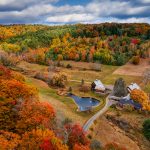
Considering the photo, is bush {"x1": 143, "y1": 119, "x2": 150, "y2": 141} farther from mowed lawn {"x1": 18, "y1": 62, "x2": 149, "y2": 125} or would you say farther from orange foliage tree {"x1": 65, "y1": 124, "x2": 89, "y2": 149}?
orange foliage tree {"x1": 65, "y1": 124, "x2": 89, "y2": 149}

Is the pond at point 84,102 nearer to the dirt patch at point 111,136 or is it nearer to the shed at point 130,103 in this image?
the shed at point 130,103

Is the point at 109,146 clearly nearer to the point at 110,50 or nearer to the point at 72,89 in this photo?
the point at 72,89

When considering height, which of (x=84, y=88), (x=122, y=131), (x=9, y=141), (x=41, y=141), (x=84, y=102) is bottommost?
(x=122, y=131)

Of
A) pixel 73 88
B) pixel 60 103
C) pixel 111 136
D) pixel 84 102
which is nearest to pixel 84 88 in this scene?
pixel 73 88

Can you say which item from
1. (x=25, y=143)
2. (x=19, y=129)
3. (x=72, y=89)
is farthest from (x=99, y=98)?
(x=25, y=143)

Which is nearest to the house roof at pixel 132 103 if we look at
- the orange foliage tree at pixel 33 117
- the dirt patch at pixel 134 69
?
the orange foliage tree at pixel 33 117

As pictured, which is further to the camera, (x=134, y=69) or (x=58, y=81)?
(x=134, y=69)

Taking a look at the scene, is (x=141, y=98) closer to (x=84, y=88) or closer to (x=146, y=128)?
(x=146, y=128)

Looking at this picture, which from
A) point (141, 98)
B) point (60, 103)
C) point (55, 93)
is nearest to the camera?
point (60, 103)
